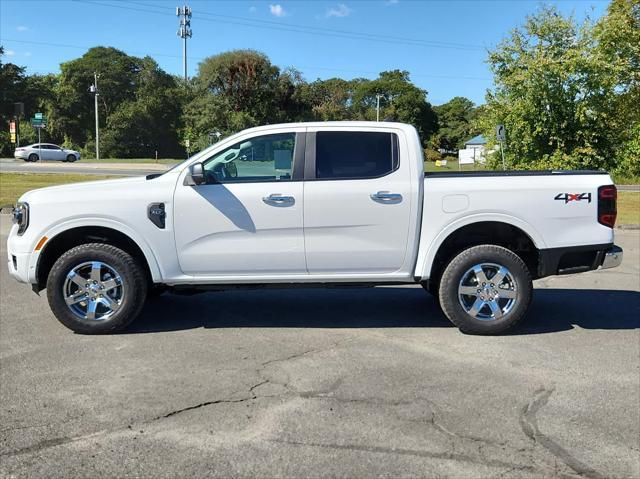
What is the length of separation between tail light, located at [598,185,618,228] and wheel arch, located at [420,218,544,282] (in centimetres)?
63

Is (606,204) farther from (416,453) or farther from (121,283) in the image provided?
(121,283)

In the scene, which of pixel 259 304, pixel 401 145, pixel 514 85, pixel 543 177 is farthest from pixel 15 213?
pixel 514 85

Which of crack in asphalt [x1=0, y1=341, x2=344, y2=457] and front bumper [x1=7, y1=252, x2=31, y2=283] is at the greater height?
front bumper [x1=7, y1=252, x2=31, y2=283]

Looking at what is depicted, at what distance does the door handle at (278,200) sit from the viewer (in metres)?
5.38

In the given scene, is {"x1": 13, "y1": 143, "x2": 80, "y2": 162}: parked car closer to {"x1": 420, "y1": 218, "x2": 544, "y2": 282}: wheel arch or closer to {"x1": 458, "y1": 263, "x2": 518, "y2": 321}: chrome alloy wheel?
{"x1": 420, "y1": 218, "x2": 544, "y2": 282}: wheel arch

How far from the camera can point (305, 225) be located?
5418mm

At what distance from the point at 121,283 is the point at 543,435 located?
3.76m

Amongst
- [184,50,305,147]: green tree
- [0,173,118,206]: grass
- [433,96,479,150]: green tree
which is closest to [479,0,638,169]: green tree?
[0,173,118,206]: grass

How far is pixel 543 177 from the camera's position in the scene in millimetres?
5547

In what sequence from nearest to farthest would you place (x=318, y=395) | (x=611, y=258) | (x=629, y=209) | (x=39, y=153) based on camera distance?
(x=318, y=395) → (x=611, y=258) → (x=629, y=209) → (x=39, y=153)

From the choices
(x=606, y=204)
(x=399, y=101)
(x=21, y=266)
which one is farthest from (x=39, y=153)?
(x=399, y=101)

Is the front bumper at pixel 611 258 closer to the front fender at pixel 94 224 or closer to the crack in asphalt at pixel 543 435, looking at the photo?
the crack in asphalt at pixel 543 435

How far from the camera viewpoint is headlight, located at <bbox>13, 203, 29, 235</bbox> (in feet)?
17.8

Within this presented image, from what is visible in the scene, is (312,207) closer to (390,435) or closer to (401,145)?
(401,145)
